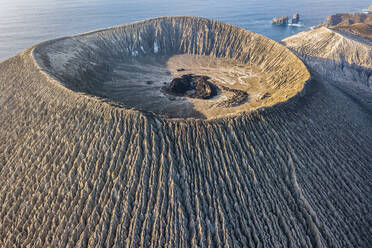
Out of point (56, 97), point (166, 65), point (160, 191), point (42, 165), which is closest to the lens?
point (160, 191)

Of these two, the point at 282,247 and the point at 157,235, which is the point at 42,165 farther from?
the point at 282,247

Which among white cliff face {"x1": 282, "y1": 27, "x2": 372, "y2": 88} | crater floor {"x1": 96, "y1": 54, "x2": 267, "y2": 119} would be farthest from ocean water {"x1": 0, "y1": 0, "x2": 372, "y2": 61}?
crater floor {"x1": 96, "y1": 54, "x2": 267, "y2": 119}

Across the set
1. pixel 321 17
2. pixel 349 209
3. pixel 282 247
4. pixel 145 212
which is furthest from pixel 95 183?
pixel 321 17

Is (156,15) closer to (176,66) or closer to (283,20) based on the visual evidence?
(283,20)

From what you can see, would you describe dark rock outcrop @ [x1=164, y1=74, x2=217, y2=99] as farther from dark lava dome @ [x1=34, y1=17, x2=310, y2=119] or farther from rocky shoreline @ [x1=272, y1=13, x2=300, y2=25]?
rocky shoreline @ [x1=272, y1=13, x2=300, y2=25]

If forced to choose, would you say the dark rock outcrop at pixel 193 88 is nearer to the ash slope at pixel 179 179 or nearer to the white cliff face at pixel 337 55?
the ash slope at pixel 179 179

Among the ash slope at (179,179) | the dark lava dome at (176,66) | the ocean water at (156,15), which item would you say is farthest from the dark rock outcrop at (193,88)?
the ocean water at (156,15)

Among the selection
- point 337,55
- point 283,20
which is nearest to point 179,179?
point 337,55
